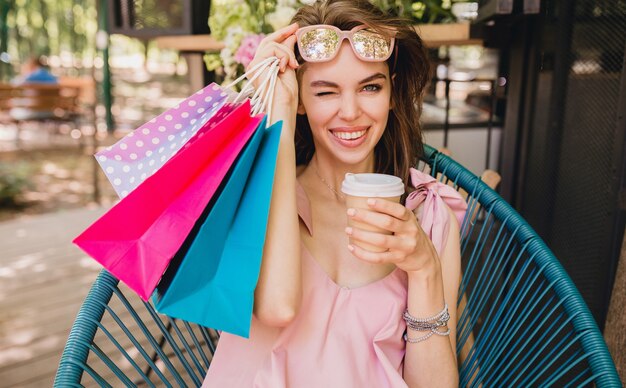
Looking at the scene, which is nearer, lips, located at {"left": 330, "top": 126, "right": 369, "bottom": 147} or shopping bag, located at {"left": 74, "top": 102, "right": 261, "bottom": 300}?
shopping bag, located at {"left": 74, "top": 102, "right": 261, "bottom": 300}

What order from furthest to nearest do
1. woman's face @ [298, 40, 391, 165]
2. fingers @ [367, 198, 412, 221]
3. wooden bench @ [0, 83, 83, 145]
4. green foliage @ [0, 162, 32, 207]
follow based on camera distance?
wooden bench @ [0, 83, 83, 145] < green foliage @ [0, 162, 32, 207] < woman's face @ [298, 40, 391, 165] < fingers @ [367, 198, 412, 221]

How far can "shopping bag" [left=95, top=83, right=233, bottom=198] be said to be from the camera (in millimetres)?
1109

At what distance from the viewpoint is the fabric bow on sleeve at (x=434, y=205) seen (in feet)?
4.53

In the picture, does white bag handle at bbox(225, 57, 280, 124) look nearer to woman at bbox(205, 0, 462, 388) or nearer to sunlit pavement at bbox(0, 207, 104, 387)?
woman at bbox(205, 0, 462, 388)

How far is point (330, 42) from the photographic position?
1311 millimetres

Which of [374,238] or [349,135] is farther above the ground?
[349,135]

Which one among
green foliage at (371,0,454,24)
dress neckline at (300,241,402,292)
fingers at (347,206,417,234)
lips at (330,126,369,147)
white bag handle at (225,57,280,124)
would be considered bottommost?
dress neckline at (300,241,402,292)

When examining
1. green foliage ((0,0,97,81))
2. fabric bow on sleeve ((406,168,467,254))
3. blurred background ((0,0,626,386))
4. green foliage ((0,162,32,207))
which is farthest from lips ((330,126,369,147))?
green foliage ((0,0,97,81))

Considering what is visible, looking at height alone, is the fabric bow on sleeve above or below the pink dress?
above

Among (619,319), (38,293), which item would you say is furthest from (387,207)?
(38,293)

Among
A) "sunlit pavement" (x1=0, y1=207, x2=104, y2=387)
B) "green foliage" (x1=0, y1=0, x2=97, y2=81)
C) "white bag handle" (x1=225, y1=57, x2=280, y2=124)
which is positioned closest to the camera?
"white bag handle" (x1=225, y1=57, x2=280, y2=124)

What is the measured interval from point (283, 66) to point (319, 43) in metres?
0.11

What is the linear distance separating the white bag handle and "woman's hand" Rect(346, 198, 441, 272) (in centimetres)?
37

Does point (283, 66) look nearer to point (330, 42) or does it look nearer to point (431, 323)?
point (330, 42)
